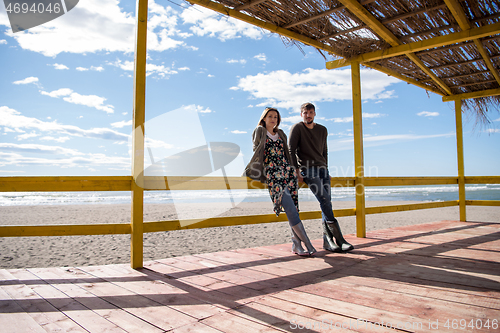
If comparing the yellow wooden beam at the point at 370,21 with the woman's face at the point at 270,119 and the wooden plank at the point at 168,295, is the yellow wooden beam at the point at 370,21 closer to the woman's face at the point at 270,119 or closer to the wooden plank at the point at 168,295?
the woman's face at the point at 270,119

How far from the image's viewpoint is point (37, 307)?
1637 millimetres

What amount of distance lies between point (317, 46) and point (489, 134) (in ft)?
13.4

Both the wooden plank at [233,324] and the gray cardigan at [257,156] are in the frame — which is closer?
the wooden plank at [233,324]

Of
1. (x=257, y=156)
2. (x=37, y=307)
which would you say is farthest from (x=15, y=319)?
(x=257, y=156)

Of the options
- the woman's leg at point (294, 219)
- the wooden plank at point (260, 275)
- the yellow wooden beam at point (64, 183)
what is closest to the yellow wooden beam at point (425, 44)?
the woman's leg at point (294, 219)

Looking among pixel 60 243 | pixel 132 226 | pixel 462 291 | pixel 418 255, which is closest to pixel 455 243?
pixel 418 255

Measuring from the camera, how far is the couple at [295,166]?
2680mm

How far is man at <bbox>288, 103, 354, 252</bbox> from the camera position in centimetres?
299

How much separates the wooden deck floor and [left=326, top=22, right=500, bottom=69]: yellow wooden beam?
7.12ft

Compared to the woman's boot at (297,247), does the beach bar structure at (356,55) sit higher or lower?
higher

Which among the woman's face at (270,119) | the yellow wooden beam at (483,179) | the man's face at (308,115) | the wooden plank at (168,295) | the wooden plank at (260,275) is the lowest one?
the wooden plank at (260,275)

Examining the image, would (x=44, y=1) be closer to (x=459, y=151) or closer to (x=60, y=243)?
(x=60, y=243)

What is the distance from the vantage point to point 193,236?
6496 mm

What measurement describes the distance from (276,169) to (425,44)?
2.34 metres
